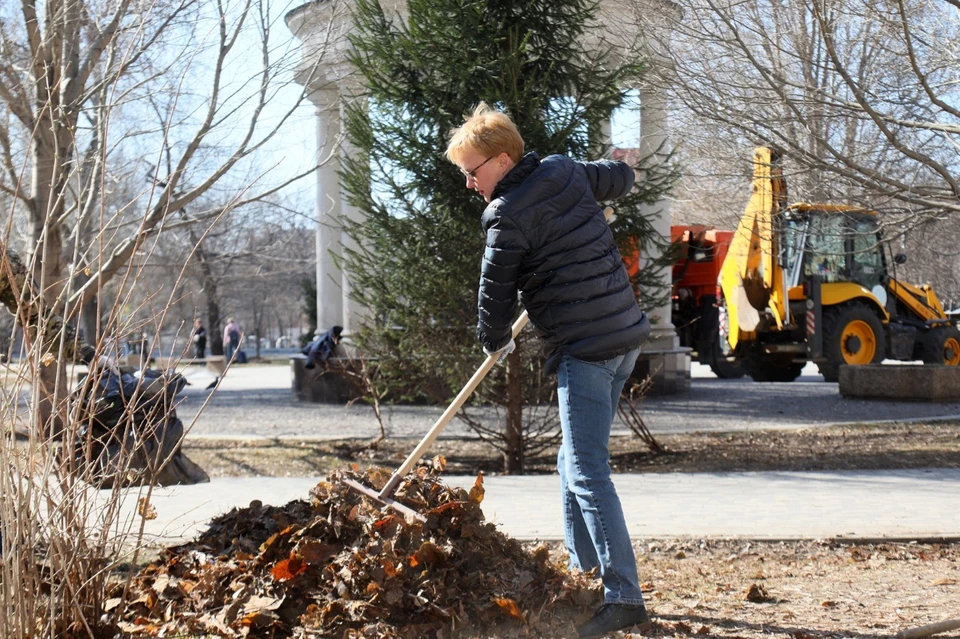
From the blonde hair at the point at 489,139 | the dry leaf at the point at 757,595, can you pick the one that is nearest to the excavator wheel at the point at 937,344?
the dry leaf at the point at 757,595

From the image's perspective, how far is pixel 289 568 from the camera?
11.9ft

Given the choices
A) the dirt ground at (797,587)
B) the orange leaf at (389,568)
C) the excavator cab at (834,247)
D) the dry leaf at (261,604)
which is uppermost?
the excavator cab at (834,247)

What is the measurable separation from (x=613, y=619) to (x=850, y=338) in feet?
48.8

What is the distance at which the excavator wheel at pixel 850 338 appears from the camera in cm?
1664

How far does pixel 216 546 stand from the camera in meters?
4.24

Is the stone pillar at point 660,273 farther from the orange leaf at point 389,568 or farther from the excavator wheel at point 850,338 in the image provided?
the excavator wheel at point 850,338

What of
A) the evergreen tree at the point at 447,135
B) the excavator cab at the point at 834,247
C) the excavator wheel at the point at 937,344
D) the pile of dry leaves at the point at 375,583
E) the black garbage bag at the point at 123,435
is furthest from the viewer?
the excavator wheel at the point at 937,344

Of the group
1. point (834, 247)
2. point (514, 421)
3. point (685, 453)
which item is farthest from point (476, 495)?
point (834, 247)

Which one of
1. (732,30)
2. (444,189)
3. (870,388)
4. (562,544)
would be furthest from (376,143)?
(870,388)

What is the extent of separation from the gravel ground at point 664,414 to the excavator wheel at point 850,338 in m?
0.53

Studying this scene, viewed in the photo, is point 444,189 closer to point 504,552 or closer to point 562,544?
point 562,544

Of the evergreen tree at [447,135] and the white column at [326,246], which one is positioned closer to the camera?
the evergreen tree at [447,135]

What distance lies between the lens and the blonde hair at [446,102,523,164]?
11.9ft

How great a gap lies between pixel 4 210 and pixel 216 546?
7672 millimetres
